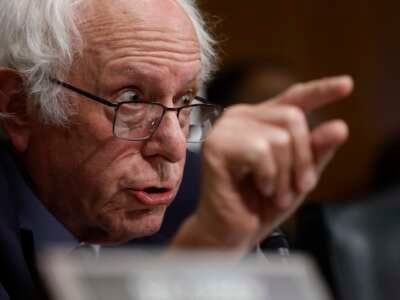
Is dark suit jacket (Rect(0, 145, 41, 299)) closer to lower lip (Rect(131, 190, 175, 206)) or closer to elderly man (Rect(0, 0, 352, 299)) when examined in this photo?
elderly man (Rect(0, 0, 352, 299))

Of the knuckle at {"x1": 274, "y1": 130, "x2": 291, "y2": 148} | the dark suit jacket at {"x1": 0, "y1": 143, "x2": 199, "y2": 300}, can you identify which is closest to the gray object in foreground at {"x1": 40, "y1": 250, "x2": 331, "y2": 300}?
the knuckle at {"x1": 274, "y1": 130, "x2": 291, "y2": 148}

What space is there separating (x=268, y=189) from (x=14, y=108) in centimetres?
87

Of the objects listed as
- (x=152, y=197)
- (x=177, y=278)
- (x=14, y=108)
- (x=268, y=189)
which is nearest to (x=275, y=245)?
(x=152, y=197)

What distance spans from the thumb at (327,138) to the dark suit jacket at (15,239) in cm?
55

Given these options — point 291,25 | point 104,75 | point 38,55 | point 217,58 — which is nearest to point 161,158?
point 104,75

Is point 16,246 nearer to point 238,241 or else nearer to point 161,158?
point 161,158

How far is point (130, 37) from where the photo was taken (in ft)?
5.81

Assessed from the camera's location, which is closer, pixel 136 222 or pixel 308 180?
pixel 308 180

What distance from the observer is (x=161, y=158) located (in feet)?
5.73

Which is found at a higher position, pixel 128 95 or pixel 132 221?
pixel 128 95

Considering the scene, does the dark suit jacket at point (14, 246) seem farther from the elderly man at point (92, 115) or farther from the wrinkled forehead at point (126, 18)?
the wrinkled forehead at point (126, 18)

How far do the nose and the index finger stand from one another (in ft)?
2.20

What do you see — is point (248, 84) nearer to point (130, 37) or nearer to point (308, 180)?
point (130, 37)

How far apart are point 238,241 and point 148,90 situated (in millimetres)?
662
